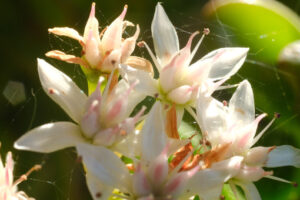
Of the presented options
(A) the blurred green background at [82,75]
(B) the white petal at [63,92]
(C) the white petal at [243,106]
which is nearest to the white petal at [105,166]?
(B) the white petal at [63,92]

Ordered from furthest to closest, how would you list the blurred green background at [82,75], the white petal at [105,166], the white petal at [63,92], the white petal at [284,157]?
the blurred green background at [82,75] < the white petal at [284,157] < the white petal at [63,92] < the white petal at [105,166]

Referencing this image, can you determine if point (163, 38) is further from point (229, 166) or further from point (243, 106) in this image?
point (229, 166)

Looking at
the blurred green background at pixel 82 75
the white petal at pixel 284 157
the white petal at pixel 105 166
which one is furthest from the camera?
the blurred green background at pixel 82 75

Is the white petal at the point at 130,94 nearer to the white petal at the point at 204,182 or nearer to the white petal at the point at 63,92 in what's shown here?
the white petal at the point at 63,92

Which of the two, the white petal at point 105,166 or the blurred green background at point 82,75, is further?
the blurred green background at point 82,75

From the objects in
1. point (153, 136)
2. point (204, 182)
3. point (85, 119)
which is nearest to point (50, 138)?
point (85, 119)

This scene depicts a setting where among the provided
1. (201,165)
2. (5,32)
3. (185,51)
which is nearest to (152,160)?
(201,165)

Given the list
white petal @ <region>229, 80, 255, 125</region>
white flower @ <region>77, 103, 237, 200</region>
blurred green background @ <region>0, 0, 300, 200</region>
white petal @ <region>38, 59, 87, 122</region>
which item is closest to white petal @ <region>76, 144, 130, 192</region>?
white flower @ <region>77, 103, 237, 200</region>

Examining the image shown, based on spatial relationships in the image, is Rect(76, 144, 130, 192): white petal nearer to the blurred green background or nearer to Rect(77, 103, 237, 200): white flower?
Rect(77, 103, 237, 200): white flower

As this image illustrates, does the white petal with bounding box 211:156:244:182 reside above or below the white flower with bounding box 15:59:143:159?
below
